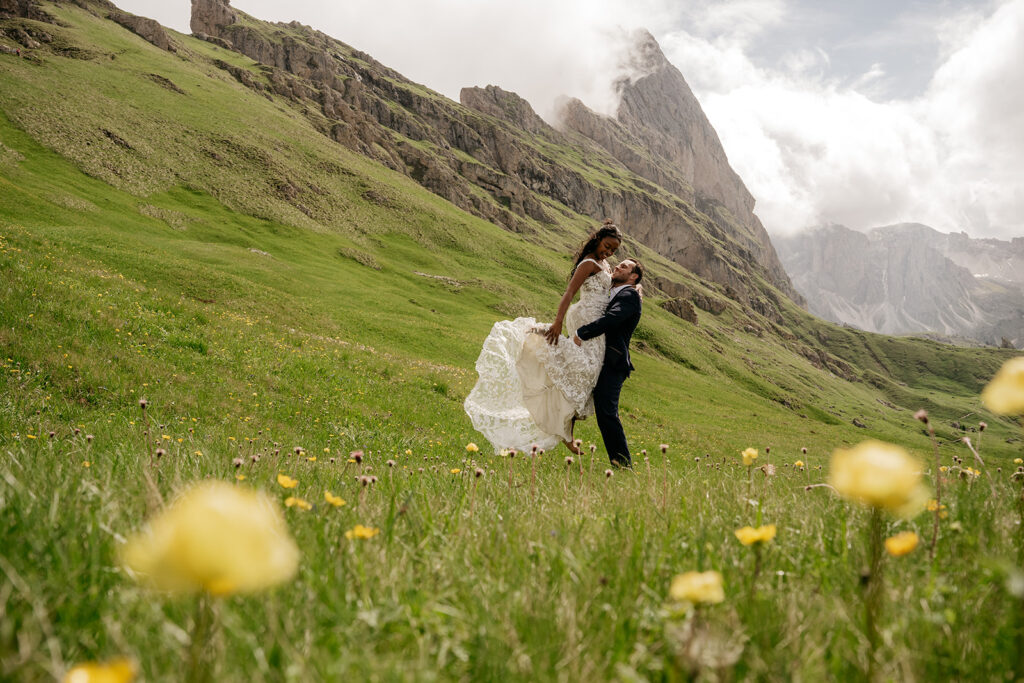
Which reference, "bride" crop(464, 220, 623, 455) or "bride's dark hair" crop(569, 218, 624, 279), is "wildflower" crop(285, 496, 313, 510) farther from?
"bride's dark hair" crop(569, 218, 624, 279)

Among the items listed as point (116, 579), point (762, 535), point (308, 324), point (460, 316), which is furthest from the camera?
point (460, 316)

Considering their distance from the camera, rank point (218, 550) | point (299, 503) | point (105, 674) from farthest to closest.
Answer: point (299, 503), point (105, 674), point (218, 550)

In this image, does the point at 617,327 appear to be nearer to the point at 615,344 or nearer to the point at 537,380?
the point at 615,344

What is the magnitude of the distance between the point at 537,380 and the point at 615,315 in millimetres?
1796

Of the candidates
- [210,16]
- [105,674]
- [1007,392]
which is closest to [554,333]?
[1007,392]

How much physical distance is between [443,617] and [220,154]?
81077mm

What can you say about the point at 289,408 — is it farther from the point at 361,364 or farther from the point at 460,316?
the point at 460,316

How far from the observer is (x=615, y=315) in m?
8.66

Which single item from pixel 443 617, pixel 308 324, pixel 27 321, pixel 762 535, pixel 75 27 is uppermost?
pixel 75 27

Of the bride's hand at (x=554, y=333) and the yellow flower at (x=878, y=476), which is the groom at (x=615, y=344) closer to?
the bride's hand at (x=554, y=333)

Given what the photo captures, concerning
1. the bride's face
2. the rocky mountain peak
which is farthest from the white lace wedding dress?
the rocky mountain peak

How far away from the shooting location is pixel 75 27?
90.1m

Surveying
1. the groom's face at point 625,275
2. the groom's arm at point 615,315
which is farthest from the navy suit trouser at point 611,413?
the groom's face at point 625,275

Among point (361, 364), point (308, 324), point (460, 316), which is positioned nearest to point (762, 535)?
point (361, 364)
